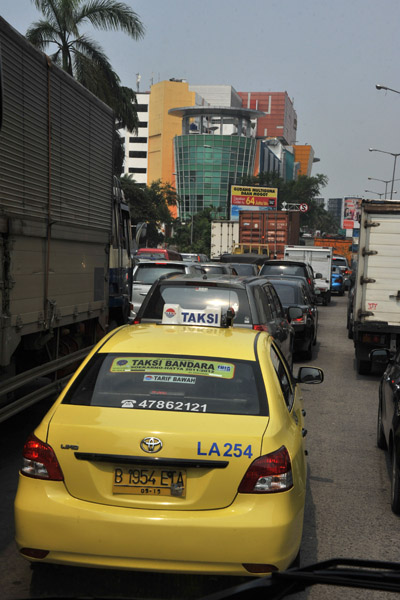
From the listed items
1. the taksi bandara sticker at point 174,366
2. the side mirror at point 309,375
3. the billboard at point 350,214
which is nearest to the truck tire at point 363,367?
the side mirror at point 309,375

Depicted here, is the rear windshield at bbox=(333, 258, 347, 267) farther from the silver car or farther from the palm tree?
the silver car

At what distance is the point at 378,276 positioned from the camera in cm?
1359

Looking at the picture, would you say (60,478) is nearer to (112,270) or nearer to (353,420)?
(353,420)

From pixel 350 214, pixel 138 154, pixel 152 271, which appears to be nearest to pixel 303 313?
pixel 152 271

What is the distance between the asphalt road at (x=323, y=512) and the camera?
4.27 m

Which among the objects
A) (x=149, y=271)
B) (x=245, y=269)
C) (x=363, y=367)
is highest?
(x=149, y=271)

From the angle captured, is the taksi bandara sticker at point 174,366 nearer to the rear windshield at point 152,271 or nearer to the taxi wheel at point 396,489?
the taxi wheel at point 396,489

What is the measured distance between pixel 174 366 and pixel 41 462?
1007mm

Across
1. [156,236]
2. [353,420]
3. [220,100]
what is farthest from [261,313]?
[220,100]

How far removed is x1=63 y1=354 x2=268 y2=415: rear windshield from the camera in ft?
14.3

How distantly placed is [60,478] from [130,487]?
1.20 feet

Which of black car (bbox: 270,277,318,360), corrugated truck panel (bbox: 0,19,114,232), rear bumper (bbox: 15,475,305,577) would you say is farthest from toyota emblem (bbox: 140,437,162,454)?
black car (bbox: 270,277,318,360)

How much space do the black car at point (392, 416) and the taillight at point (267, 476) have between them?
2275mm

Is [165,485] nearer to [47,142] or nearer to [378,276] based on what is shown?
[47,142]
